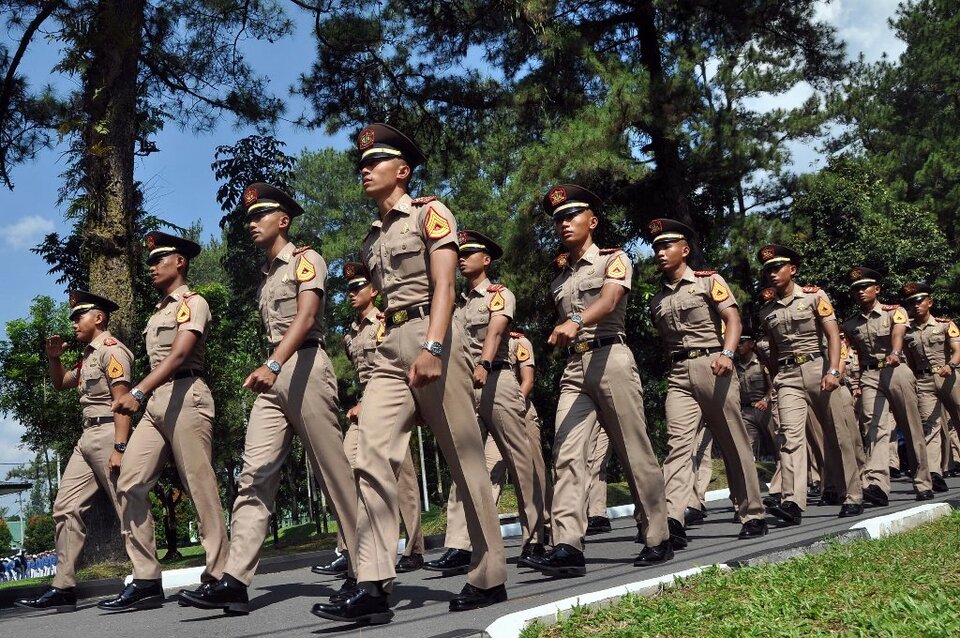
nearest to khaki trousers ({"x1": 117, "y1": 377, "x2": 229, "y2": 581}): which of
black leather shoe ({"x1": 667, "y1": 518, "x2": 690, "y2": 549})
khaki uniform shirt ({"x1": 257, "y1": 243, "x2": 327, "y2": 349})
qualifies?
khaki uniform shirt ({"x1": 257, "y1": 243, "x2": 327, "y2": 349})

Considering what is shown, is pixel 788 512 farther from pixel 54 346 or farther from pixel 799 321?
pixel 54 346

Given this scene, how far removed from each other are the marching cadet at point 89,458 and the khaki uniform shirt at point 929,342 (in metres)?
9.53

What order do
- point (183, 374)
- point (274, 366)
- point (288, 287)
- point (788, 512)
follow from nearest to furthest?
point (274, 366) < point (288, 287) < point (183, 374) < point (788, 512)

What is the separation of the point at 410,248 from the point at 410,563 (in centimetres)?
335

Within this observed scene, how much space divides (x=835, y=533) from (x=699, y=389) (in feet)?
5.26

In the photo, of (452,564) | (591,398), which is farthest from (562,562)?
(452,564)

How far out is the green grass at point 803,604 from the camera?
353 cm

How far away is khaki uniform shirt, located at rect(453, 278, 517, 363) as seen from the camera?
7559mm

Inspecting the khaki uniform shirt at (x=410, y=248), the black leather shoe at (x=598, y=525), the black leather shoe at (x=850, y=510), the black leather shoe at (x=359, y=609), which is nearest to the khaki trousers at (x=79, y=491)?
the black leather shoe at (x=359, y=609)

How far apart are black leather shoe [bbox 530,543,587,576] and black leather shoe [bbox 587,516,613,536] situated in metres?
3.72

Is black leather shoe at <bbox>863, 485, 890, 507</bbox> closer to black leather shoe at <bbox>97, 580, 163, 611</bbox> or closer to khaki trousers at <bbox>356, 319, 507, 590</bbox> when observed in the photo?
khaki trousers at <bbox>356, 319, 507, 590</bbox>

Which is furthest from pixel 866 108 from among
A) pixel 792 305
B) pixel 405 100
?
pixel 792 305

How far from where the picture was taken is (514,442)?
289 inches

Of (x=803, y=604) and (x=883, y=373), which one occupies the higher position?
(x=883, y=373)
